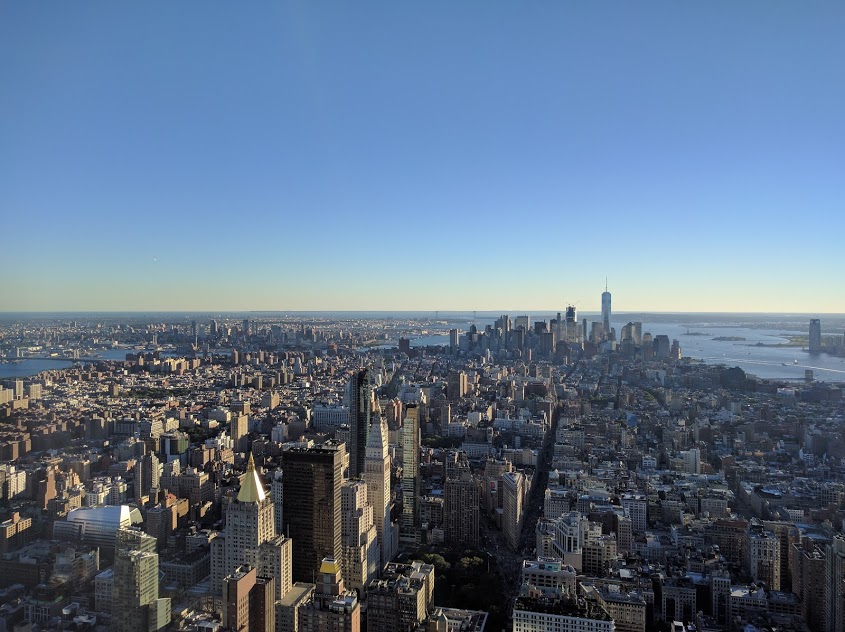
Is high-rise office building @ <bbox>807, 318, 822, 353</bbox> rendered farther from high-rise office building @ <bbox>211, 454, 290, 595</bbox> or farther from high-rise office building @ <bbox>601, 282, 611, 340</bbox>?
high-rise office building @ <bbox>211, 454, 290, 595</bbox>

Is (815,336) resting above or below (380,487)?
above

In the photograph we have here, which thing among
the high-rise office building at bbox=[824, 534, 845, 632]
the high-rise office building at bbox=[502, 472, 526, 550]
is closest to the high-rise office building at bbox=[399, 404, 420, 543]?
the high-rise office building at bbox=[502, 472, 526, 550]

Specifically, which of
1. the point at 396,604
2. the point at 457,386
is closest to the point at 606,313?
the point at 457,386

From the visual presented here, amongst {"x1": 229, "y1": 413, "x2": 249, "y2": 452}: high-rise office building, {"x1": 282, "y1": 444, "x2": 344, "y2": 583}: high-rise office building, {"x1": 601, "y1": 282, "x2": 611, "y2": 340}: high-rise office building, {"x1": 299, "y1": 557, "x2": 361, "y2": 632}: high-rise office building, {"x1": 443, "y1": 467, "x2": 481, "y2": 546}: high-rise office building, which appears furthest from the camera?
{"x1": 601, "y1": 282, "x2": 611, "y2": 340}: high-rise office building

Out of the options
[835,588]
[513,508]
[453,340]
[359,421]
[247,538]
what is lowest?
[513,508]

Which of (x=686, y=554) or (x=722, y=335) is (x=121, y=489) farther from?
(x=722, y=335)

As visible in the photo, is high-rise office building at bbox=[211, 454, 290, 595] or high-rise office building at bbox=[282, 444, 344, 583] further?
high-rise office building at bbox=[282, 444, 344, 583]

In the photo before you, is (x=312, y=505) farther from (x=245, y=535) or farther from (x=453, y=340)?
(x=453, y=340)
